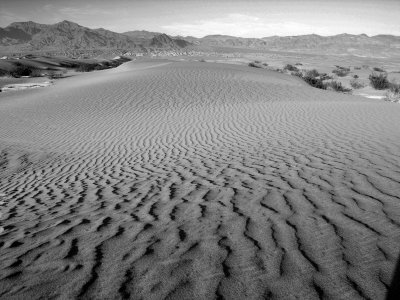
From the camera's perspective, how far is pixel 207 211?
3967mm

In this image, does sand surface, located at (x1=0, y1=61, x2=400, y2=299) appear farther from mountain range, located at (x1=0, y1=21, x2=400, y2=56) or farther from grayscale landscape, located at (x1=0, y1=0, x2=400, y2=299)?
mountain range, located at (x1=0, y1=21, x2=400, y2=56)

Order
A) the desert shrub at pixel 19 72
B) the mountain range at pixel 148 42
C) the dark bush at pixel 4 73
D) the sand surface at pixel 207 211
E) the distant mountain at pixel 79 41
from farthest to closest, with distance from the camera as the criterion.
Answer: the distant mountain at pixel 79 41 < the mountain range at pixel 148 42 < the dark bush at pixel 4 73 < the desert shrub at pixel 19 72 < the sand surface at pixel 207 211

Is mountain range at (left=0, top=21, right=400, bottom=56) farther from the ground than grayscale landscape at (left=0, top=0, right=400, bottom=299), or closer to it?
closer to it

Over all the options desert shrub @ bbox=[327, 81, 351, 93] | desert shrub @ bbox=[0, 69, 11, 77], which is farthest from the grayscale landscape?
desert shrub @ bbox=[0, 69, 11, 77]

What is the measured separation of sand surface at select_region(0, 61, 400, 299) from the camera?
2.58 meters

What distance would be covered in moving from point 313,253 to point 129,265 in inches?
62.6

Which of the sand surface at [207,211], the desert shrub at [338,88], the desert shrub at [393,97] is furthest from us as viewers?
the desert shrub at [338,88]

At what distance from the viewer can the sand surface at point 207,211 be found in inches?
102

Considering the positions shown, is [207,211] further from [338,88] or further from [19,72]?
[19,72]

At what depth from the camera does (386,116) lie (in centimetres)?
1038

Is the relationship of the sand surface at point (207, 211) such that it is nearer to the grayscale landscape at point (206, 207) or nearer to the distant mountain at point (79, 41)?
the grayscale landscape at point (206, 207)

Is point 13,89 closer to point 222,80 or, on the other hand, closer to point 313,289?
point 222,80

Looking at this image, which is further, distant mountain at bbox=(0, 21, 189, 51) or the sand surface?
distant mountain at bbox=(0, 21, 189, 51)

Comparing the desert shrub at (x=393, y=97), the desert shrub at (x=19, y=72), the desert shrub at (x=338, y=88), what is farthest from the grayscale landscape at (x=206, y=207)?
the desert shrub at (x=19, y=72)
